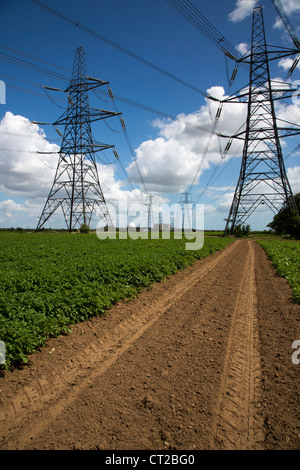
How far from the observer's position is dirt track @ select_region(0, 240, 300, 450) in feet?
10.4

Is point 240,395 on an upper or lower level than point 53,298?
lower

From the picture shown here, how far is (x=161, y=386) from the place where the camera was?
4148 mm

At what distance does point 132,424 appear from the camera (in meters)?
3.35

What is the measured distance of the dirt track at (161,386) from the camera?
125 inches

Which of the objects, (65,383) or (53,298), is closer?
→ (65,383)

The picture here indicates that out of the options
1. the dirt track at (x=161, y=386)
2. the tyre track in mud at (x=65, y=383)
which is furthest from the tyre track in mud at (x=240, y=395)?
the tyre track in mud at (x=65, y=383)

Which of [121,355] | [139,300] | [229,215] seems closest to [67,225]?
[229,215]

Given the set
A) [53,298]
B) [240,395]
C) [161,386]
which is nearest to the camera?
[240,395]

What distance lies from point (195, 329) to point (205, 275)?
23.6 ft

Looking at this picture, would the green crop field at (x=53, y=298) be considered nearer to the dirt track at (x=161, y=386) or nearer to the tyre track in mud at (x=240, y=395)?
the dirt track at (x=161, y=386)

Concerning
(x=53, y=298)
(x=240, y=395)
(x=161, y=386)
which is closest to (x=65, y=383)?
(x=161, y=386)

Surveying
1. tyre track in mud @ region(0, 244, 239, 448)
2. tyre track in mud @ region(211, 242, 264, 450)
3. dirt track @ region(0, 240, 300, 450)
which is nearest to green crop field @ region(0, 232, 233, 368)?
dirt track @ region(0, 240, 300, 450)

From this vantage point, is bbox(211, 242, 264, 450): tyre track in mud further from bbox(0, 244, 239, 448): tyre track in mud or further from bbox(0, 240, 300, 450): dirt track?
bbox(0, 244, 239, 448): tyre track in mud

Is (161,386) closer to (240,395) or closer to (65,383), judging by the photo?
(240,395)
